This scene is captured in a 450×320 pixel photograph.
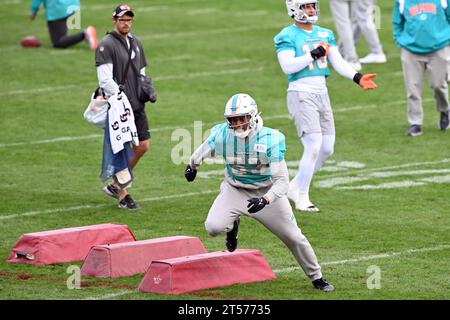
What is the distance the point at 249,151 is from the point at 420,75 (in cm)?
753

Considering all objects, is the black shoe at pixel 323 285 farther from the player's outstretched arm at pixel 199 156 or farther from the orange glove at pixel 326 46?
the orange glove at pixel 326 46

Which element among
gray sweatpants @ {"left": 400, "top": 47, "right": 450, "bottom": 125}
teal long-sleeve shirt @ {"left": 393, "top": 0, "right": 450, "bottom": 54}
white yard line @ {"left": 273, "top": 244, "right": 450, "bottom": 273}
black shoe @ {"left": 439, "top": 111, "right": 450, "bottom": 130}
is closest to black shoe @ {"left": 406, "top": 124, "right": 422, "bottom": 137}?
Result: gray sweatpants @ {"left": 400, "top": 47, "right": 450, "bottom": 125}

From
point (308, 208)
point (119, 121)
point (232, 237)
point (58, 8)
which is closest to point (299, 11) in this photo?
point (308, 208)

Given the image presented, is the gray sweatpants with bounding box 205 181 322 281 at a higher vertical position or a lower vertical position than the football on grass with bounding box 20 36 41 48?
higher

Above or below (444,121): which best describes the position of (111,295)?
above

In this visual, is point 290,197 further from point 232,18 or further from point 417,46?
point 232,18

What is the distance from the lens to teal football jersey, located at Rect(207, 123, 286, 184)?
34.4ft

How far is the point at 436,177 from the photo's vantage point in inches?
596

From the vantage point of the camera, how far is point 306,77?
44.7 ft

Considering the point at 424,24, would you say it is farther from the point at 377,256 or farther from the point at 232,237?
the point at 232,237

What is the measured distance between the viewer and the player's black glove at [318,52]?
1316 centimetres

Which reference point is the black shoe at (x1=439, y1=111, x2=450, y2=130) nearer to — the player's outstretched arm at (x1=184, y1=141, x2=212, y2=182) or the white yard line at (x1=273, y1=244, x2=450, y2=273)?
the white yard line at (x1=273, y1=244, x2=450, y2=273)

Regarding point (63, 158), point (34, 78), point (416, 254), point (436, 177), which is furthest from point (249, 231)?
point (34, 78)

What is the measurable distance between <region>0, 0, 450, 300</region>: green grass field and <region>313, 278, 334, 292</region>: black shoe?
6cm
